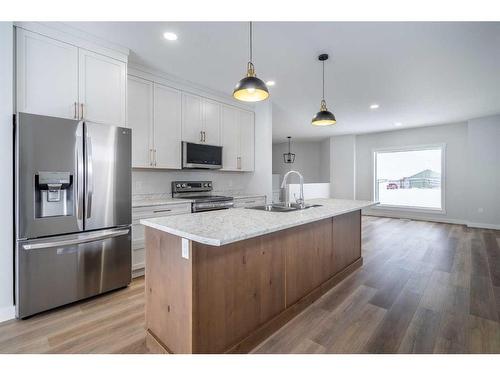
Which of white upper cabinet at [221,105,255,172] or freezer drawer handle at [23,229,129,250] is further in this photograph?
white upper cabinet at [221,105,255,172]

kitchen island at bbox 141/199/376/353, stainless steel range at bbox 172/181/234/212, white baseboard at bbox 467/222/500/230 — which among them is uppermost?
stainless steel range at bbox 172/181/234/212

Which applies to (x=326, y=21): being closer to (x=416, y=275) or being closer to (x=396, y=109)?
(x=416, y=275)

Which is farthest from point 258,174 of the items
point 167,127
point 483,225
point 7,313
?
point 483,225

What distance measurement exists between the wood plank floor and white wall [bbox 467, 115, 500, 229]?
3.14m

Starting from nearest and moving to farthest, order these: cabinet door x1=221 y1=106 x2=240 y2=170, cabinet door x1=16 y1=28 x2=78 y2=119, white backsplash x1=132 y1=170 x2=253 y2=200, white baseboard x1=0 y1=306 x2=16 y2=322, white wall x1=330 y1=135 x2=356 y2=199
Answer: white baseboard x1=0 y1=306 x2=16 y2=322 → cabinet door x1=16 y1=28 x2=78 y2=119 → white backsplash x1=132 y1=170 x2=253 y2=200 → cabinet door x1=221 y1=106 x2=240 y2=170 → white wall x1=330 y1=135 x2=356 y2=199

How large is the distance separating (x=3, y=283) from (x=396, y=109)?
20.7 ft

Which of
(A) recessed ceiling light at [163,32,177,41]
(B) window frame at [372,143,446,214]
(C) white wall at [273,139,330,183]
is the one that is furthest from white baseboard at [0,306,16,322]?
(C) white wall at [273,139,330,183]

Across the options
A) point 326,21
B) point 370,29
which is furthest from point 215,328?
point 370,29

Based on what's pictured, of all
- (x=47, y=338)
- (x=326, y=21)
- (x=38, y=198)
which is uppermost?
(x=326, y=21)

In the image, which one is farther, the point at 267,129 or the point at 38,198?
the point at 267,129

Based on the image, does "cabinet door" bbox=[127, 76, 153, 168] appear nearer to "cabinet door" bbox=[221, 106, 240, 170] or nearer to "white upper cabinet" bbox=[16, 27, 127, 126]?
"white upper cabinet" bbox=[16, 27, 127, 126]

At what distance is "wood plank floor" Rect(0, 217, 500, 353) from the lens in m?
1.72

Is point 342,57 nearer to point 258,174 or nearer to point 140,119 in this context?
point 258,174
